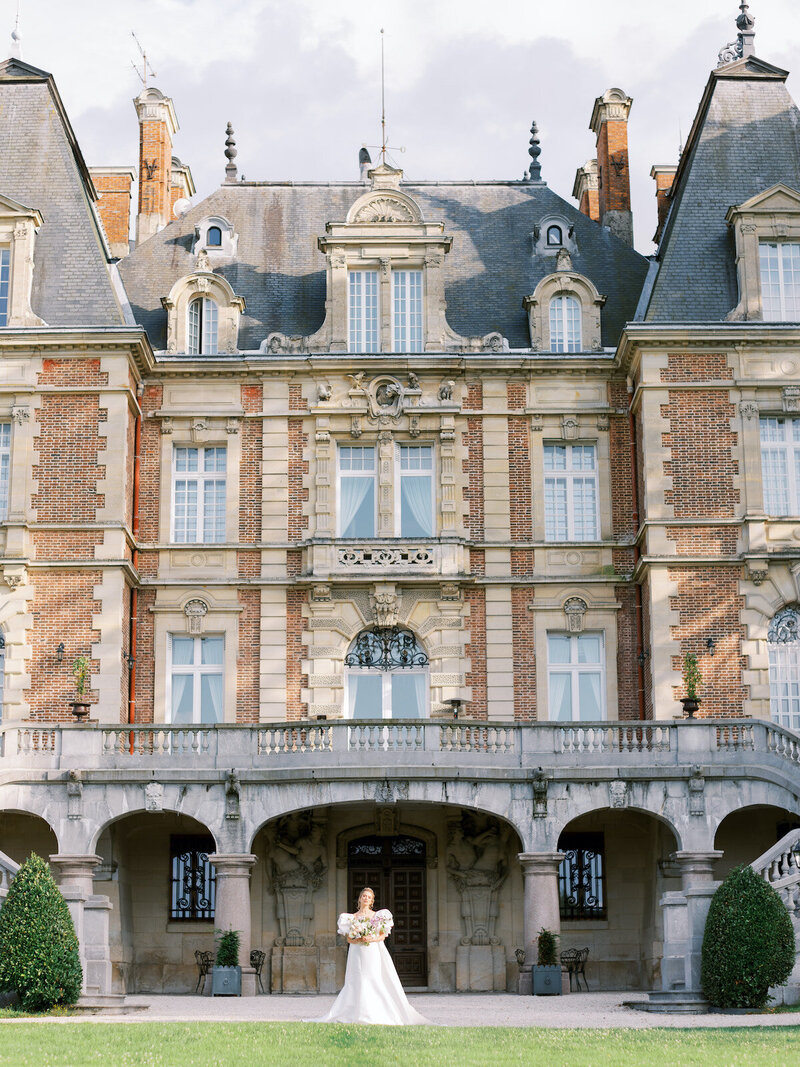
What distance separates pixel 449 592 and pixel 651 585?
373 centimetres

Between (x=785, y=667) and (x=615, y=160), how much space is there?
12.3 m

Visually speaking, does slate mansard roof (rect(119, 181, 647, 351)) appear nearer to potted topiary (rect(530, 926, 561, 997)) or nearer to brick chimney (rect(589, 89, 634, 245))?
brick chimney (rect(589, 89, 634, 245))

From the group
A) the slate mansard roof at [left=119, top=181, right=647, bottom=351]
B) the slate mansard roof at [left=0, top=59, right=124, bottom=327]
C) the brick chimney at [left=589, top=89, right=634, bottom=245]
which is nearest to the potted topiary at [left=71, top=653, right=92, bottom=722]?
the slate mansard roof at [left=0, top=59, right=124, bottom=327]

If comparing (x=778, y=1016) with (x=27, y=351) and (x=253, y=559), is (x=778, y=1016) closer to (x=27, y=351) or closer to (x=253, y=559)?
(x=253, y=559)

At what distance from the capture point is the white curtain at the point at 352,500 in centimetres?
3450

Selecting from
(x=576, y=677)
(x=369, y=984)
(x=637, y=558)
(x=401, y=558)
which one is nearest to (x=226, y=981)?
(x=369, y=984)

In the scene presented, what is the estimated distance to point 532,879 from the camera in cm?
2853

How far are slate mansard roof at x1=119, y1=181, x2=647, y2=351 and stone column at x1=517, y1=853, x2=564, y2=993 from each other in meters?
11.4

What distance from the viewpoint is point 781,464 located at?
1325 inches

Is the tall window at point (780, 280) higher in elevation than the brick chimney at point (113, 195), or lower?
lower

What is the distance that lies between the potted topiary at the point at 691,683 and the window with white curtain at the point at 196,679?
842cm

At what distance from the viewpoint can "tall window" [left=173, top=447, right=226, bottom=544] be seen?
114 feet

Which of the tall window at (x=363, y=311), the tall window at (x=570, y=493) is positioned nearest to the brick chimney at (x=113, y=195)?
the tall window at (x=363, y=311)

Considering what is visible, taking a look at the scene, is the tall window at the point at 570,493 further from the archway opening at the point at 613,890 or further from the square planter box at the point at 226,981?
the square planter box at the point at 226,981
